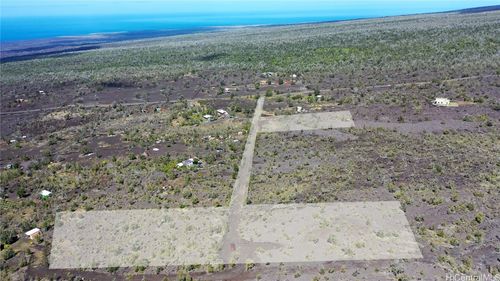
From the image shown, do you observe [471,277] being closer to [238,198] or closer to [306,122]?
[238,198]

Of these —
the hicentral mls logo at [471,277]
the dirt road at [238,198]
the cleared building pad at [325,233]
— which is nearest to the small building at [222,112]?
the dirt road at [238,198]

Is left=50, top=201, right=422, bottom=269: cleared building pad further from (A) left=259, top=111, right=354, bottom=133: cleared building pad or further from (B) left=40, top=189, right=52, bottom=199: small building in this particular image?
(A) left=259, top=111, right=354, bottom=133: cleared building pad

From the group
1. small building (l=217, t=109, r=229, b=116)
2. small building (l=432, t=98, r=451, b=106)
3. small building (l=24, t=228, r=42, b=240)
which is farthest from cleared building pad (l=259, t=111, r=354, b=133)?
small building (l=24, t=228, r=42, b=240)

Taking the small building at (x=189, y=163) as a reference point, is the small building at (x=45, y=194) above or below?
above

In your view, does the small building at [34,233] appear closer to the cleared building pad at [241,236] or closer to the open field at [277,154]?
the open field at [277,154]

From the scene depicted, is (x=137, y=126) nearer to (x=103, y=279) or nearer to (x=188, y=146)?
(x=188, y=146)

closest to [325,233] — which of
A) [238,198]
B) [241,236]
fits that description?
[241,236]
